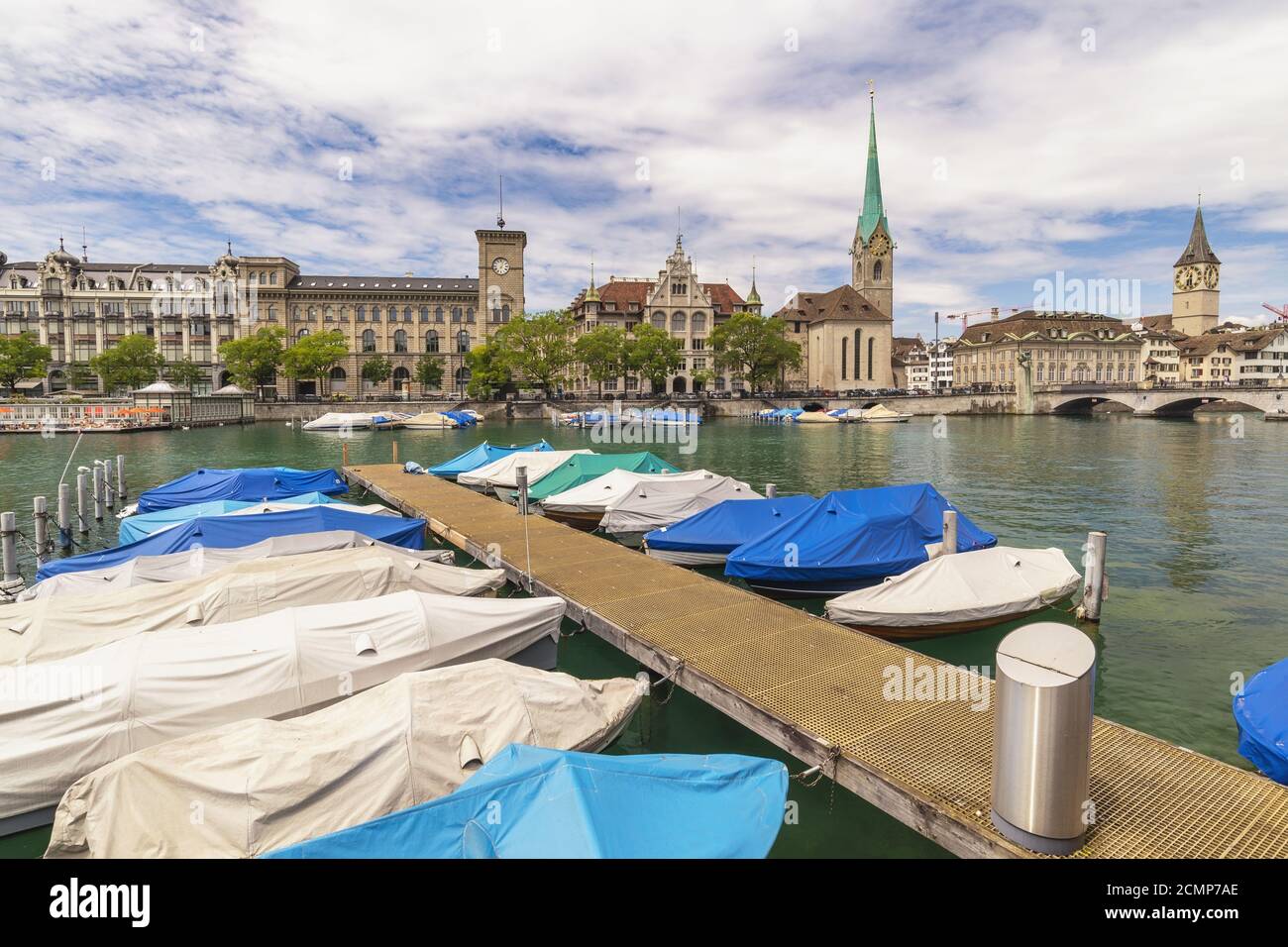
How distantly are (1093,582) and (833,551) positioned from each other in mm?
5866

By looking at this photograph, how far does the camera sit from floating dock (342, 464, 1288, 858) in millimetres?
7922

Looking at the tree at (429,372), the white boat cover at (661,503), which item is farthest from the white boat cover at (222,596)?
the tree at (429,372)

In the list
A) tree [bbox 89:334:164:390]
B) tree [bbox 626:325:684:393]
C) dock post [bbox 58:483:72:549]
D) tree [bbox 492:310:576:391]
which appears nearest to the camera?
dock post [bbox 58:483:72:549]

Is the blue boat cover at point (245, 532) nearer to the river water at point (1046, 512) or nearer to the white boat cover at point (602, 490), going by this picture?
the white boat cover at point (602, 490)

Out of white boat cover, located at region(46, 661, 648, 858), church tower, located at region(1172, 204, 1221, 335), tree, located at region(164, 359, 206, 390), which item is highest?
church tower, located at region(1172, 204, 1221, 335)

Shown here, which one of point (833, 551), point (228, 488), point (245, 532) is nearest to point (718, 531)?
point (833, 551)

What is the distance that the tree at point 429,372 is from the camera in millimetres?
128625

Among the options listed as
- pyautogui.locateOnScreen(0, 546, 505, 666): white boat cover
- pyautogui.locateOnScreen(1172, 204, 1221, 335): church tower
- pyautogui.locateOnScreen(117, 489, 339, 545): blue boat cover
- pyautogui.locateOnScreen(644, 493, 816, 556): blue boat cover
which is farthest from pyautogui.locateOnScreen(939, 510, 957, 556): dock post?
pyautogui.locateOnScreen(1172, 204, 1221, 335): church tower

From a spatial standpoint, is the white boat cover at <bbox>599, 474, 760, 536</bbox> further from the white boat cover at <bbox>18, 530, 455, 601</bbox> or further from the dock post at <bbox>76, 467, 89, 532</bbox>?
the dock post at <bbox>76, 467, 89, 532</bbox>

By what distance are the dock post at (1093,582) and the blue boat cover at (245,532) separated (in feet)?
58.8

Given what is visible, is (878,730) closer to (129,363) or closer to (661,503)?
(661,503)

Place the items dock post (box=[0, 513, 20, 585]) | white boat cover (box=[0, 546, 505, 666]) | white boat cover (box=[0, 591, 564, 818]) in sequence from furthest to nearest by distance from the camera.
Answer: dock post (box=[0, 513, 20, 585]), white boat cover (box=[0, 546, 505, 666]), white boat cover (box=[0, 591, 564, 818])

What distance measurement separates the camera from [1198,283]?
181750 mm

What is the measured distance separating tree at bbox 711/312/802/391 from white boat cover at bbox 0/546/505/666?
105m
